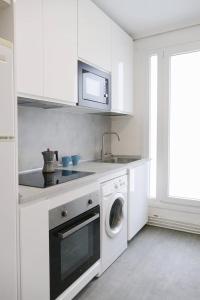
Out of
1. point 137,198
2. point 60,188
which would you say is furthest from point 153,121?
point 60,188

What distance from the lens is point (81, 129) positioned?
278 cm

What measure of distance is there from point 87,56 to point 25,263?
5.67ft

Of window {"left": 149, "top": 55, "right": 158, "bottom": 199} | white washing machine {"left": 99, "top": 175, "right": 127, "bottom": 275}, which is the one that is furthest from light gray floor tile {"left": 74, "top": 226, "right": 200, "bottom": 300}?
window {"left": 149, "top": 55, "right": 158, "bottom": 199}

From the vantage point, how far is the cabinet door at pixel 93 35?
2057 millimetres

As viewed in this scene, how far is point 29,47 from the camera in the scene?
5.05ft

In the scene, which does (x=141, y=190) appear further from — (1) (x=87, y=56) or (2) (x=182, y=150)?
(1) (x=87, y=56)

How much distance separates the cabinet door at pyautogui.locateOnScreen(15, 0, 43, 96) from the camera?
4.81 ft

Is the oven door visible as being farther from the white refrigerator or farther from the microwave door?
the microwave door

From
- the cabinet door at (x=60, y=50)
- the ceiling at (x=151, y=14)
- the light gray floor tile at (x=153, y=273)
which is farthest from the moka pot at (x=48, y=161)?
the ceiling at (x=151, y=14)

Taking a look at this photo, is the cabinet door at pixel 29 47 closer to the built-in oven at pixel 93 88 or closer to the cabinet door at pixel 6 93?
the cabinet door at pixel 6 93

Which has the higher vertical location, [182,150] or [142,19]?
[142,19]

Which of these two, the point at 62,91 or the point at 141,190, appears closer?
the point at 62,91

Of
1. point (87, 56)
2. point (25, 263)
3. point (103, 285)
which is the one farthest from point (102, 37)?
point (103, 285)

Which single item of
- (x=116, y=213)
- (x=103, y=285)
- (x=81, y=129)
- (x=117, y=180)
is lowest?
(x=103, y=285)
